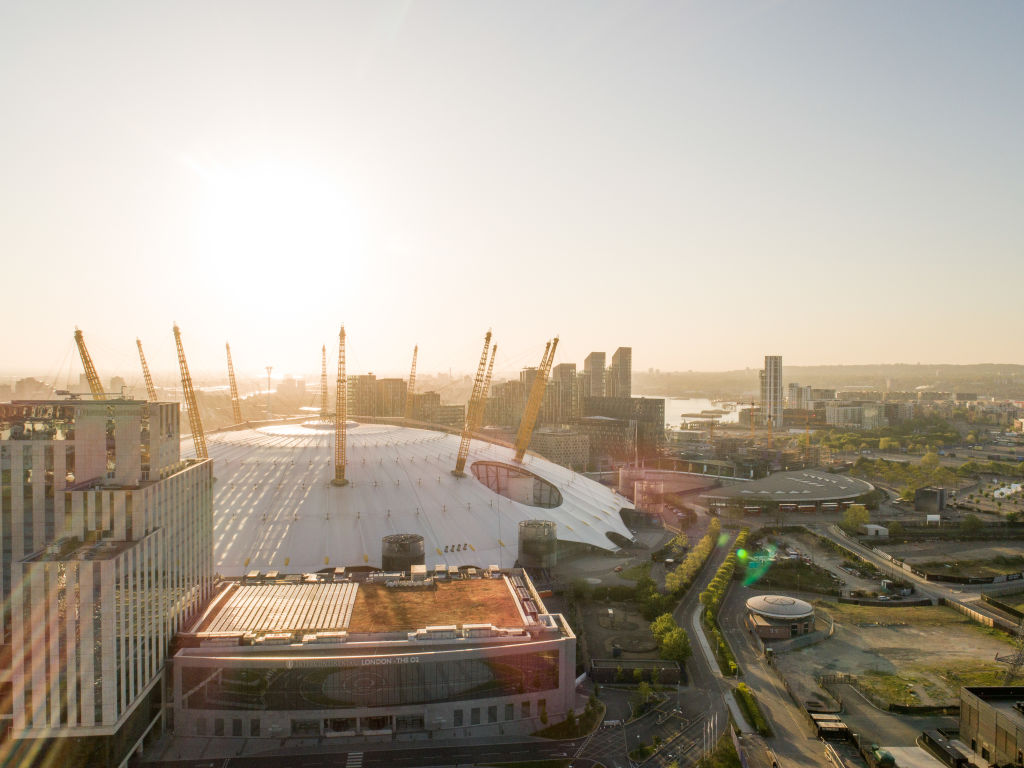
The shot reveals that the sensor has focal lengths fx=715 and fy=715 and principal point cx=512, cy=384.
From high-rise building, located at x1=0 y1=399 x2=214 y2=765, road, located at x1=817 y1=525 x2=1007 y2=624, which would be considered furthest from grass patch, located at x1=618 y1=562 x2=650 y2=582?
high-rise building, located at x1=0 y1=399 x2=214 y2=765

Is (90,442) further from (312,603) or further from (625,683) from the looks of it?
(625,683)

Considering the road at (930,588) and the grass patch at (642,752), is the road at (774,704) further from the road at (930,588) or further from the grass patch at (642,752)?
the road at (930,588)

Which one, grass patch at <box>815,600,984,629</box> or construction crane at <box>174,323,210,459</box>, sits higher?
construction crane at <box>174,323,210,459</box>

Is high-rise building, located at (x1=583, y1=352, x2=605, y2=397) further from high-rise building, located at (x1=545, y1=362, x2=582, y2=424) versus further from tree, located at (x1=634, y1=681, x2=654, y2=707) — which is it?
tree, located at (x1=634, y1=681, x2=654, y2=707)

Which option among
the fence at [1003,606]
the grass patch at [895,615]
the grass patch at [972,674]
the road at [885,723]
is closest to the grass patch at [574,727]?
the road at [885,723]

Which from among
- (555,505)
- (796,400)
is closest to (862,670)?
(555,505)

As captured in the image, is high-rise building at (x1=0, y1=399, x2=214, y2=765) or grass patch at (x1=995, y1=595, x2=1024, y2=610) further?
grass patch at (x1=995, y1=595, x2=1024, y2=610)

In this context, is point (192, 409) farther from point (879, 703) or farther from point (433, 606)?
point (879, 703)

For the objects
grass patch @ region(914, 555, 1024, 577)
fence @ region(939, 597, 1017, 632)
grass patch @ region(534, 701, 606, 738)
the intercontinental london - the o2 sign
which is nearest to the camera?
the intercontinental london - the o2 sign
